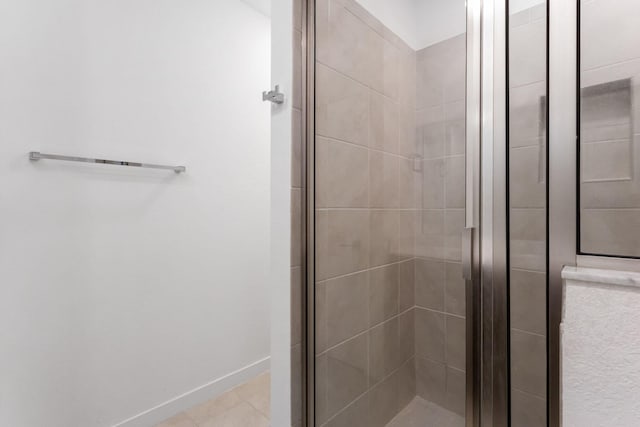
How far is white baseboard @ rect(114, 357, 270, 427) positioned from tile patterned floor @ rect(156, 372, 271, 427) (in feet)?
0.09

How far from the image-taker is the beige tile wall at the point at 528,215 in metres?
0.65

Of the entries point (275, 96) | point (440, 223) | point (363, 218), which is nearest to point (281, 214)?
point (363, 218)

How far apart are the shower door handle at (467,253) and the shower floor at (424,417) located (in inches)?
14.3

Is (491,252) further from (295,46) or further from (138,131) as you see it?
(138,131)

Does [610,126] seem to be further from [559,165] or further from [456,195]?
[456,195]

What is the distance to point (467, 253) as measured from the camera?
0.75m

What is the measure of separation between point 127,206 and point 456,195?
4.85 ft

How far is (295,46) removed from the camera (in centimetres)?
106

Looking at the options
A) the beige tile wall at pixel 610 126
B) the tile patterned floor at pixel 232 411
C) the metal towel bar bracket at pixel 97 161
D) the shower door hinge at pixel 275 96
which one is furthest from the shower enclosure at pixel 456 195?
the metal towel bar bracket at pixel 97 161

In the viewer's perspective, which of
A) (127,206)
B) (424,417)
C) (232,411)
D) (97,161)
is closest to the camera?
(424,417)

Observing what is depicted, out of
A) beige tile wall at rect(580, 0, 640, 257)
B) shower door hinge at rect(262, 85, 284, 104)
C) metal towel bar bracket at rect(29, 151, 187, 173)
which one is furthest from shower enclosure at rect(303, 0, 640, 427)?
metal towel bar bracket at rect(29, 151, 187, 173)

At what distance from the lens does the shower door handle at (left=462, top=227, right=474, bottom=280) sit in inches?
29.3

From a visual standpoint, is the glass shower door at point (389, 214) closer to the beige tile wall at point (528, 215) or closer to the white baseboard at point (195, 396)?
the beige tile wall at point (528, 215)

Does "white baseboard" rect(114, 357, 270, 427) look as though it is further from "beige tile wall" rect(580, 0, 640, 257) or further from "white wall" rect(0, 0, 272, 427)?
"beige tile wall" rect(580, 0, 640, 257)
